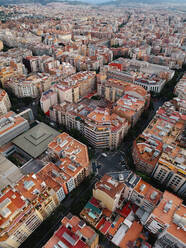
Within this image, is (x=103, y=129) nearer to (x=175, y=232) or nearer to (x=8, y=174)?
(x=8, y=174)

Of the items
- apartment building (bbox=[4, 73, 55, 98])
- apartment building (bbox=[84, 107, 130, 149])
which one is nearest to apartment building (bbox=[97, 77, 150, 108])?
apartment building (bbox=[84, 107, 130, 149])

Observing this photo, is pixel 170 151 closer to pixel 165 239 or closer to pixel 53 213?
pixel 165 239

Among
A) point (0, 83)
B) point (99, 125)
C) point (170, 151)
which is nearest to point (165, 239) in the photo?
point (170, 151)

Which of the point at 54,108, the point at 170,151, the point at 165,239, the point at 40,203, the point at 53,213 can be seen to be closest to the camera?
the point at 165,239

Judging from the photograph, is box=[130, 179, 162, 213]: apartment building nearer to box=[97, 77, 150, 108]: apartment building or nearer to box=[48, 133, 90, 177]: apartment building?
box=[48, 133, 90, 177]: apartment building

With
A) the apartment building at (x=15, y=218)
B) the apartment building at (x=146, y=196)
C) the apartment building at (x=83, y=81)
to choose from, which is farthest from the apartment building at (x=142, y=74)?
the apartment building at (x=15, y=218)

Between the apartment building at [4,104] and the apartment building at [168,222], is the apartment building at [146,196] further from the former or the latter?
the apartment building at [4,104]
